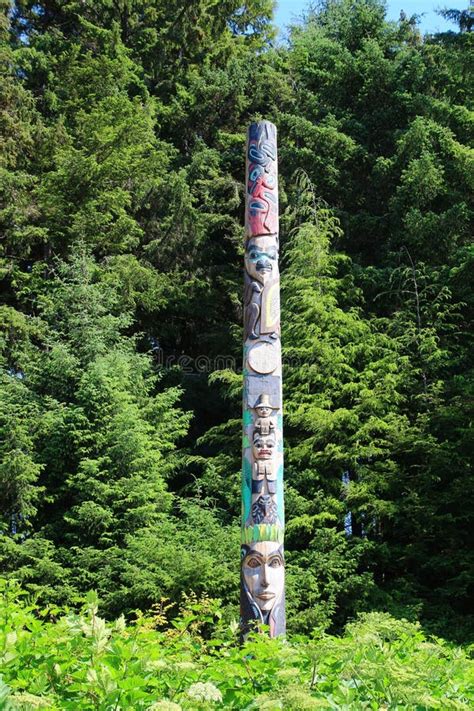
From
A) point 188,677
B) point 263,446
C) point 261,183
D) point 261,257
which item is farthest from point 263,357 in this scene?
point 188,677

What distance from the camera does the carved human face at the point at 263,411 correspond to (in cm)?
780

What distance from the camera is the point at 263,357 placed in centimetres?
805

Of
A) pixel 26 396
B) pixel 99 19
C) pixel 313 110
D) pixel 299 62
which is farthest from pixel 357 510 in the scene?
pixel 99 19

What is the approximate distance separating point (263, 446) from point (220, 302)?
1083cm

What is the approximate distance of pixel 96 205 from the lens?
Result: 16.6 m

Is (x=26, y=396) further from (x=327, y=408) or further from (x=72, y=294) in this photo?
(x=327, y=408)

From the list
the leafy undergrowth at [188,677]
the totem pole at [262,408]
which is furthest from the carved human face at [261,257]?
the leafy undergrowth at [188,677]

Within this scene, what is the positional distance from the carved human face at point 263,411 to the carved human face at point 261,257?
A: 152 cm

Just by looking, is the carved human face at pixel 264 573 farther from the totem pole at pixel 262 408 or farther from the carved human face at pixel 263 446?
the carved human face at pixel 263 446

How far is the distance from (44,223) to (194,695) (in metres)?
15.7

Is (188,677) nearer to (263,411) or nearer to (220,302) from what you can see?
(263,411)

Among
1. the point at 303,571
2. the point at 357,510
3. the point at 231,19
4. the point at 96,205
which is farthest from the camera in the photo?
the point at 231,19

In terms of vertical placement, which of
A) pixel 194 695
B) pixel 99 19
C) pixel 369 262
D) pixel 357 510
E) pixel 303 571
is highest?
pixel 99 19

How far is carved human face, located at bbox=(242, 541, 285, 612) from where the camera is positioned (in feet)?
23.8
